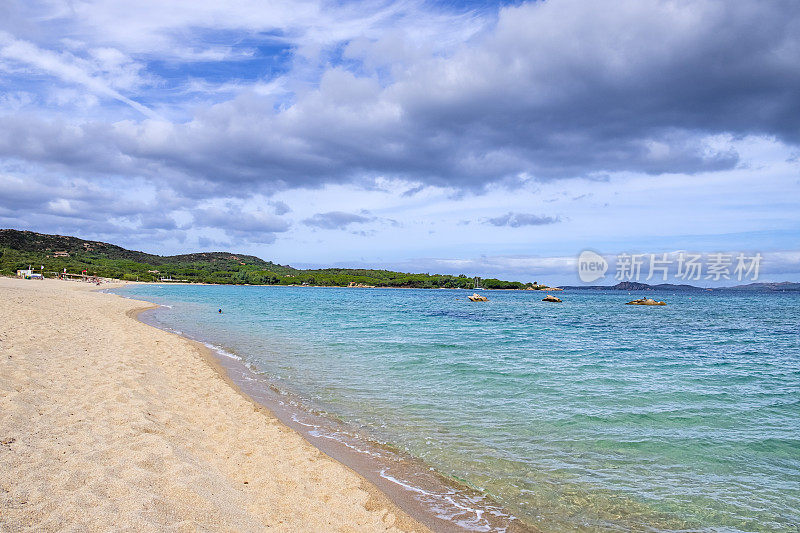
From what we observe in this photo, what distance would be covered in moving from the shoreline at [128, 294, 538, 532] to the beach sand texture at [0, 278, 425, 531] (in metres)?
0.33

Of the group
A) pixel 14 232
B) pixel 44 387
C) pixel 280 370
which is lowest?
pixel 280 370

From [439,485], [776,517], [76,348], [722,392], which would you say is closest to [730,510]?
[776,517]

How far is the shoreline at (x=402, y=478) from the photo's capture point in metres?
5.74

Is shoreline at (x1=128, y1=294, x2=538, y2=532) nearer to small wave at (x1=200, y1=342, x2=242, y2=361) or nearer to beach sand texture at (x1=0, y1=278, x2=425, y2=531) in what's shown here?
beach sand texture at (x1=0, y1=278, x2=425, y2=531)

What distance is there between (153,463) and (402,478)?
3.61 m

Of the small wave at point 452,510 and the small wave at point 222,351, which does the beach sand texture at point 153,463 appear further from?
the small wave at point 222,351

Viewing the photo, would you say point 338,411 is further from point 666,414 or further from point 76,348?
point 76,348

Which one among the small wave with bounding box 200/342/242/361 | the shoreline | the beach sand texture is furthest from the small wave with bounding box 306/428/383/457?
the small wave with bounding box 200/342/242/361

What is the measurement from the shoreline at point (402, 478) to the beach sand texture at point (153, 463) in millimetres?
328

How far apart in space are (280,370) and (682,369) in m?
15.5

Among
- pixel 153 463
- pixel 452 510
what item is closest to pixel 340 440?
pixel 452 510

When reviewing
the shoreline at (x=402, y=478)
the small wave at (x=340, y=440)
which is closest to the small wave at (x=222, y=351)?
the shoreline at (x=402, y=478)

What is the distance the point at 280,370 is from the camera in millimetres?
15273

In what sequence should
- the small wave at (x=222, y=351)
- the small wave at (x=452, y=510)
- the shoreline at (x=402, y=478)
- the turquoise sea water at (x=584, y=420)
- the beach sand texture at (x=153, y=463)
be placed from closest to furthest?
the beach sand texture at (x=153, y=463) < the small wave at (x=452, y=510) < the shoreline at (x=402, y=478) < the turquoise sea water at (x=584, y=420) < the small wave at (x=222, y=351)
